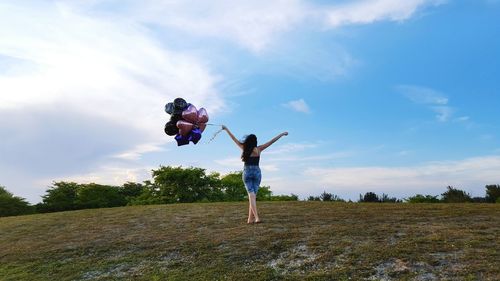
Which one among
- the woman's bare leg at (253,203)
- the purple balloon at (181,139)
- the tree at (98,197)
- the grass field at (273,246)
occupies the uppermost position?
the purple balloon at (181,139)

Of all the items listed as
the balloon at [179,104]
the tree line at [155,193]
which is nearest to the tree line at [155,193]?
the tree line at [155,193]

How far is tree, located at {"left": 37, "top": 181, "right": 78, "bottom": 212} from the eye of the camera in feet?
106

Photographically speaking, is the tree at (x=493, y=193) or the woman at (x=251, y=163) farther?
the tree at (x=493, y=193)

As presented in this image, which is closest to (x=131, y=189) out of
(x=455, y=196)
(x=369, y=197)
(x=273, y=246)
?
(x=369, y=197)

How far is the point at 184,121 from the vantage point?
43.4ft

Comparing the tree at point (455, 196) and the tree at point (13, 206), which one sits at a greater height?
the tree at point (455, 196)

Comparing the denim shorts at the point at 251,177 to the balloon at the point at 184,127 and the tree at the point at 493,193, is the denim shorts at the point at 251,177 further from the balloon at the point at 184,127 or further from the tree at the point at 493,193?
the tree at the point at 493,193

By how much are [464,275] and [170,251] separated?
7234 mm

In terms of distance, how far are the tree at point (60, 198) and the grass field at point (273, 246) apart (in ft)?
46.8

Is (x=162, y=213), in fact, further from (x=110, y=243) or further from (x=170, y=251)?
(x=170, y=251)

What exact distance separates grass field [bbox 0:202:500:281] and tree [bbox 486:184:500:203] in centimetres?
477

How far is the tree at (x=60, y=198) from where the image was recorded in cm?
3238

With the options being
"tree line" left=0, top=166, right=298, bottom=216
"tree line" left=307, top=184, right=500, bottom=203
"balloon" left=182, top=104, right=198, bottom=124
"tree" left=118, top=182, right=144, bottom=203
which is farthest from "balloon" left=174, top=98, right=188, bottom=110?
"tree" left=118, top=182, right=144, bottom=203

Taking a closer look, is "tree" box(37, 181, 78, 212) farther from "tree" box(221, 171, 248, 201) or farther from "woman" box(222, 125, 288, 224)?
"woman" box(222, 125, 288, 224)
